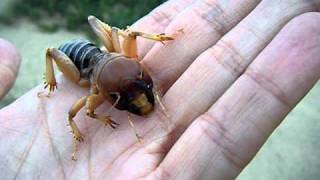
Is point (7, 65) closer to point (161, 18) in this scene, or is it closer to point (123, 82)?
point (123, 82)

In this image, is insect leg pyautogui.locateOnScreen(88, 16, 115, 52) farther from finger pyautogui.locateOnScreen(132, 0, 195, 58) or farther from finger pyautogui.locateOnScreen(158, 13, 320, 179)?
finger pyautogui.locateOnScreen(158, 13, 320, 179)

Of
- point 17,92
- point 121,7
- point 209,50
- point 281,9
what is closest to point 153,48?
point 209,50

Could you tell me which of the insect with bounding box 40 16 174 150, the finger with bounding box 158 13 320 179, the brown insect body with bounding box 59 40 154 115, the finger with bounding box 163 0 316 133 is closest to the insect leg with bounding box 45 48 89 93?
the insect with bounding box 40 16 174 150

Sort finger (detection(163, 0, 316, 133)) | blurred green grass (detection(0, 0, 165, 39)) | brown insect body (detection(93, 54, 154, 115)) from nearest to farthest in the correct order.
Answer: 1. finger (detection(163, 0, 316, 133))
2. brown insect body (detection(93, 54, 154, 115))
3. blurred green grass (detection(0, 0, 165, 39))

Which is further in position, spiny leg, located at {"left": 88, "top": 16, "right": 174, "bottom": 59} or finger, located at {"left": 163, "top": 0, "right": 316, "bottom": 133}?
spiny leg, located at {"left": 88, "top": 16, "right": 174, "bottom": 59}

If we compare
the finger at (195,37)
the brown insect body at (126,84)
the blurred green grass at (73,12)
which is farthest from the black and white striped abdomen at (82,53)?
the blurred green grass at (73,12)

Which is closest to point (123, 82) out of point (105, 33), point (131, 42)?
point (131, 42)

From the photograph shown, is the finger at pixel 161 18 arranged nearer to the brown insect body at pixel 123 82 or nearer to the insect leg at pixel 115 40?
the insect leg at pixel 115 40
